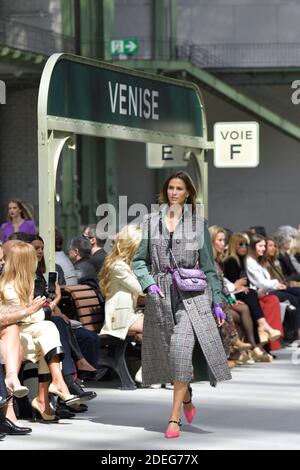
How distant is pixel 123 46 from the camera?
32594 millimetres

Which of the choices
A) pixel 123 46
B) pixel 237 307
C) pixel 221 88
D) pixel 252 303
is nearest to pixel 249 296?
pixel 252 303

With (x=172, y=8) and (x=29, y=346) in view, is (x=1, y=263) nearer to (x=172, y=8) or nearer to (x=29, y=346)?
(x=29, y=346)

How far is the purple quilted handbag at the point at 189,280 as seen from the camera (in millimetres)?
9078

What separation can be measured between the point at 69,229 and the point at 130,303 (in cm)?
1620

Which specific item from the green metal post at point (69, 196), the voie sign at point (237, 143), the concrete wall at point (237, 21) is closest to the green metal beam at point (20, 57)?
the green metal post at point (69, 196)

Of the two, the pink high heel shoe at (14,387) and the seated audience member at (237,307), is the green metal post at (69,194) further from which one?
the pink high heel shoe at (14,387)

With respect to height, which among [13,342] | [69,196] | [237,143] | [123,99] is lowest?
[13,342]

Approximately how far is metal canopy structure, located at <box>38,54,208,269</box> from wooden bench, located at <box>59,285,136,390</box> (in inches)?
37.4

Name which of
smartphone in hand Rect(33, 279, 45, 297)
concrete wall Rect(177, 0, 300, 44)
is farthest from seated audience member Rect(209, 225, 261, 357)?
concrete wall Rect(177, 0, 300, 44)

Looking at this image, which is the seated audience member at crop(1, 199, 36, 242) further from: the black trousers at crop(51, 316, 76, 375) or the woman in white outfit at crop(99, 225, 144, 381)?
the black trousers at crop(51, 316, 76, 375)

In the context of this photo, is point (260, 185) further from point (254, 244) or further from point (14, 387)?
point (14, 387)

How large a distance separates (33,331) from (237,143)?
8.09 meters

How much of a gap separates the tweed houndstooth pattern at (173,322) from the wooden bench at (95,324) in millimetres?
2720
